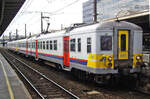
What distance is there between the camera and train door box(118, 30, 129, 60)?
955 cm

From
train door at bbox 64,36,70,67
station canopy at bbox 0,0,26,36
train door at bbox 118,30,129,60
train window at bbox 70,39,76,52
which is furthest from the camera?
station canopy at bbox 0,0,26,36

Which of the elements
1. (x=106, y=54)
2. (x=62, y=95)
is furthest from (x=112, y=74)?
(x=62, y=95)

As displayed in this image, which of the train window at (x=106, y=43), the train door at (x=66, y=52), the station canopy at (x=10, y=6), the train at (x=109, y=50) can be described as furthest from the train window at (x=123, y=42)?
the station canopy at (x=10, y=6)

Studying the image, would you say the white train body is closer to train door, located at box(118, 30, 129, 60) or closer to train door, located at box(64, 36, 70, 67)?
train door, located at box(118, 30, 129, 60)

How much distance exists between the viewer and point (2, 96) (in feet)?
25.6

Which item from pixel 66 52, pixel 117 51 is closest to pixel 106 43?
pixel 117 51

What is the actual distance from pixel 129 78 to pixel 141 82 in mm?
706

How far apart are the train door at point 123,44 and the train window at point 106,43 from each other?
20.2 inches

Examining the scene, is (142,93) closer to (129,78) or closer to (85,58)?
(129,78)

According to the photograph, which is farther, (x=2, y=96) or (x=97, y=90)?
(x=97, y=90)

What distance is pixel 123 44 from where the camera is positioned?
964cm

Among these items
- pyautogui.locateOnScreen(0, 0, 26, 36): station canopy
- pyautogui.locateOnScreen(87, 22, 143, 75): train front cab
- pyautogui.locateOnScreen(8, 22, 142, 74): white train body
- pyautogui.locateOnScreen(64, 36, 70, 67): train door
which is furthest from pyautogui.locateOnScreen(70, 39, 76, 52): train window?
pyautogui.locateOnScreen(0, 0, 26, 36): station canopy

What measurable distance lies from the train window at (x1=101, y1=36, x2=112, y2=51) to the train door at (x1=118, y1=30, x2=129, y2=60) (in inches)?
20.2

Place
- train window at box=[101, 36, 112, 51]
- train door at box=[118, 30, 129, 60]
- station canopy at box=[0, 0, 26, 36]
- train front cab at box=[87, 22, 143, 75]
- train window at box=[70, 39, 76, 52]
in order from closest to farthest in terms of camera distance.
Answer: train front cab at box=[87, 22, 143, 75] < train window at box=[101, 36, 112, 51] < train door at box=[118, 30, 129, 60] < train window at box=[70, 39, 76, 52] < station canopy at box=[0, 0, 26, 36]
